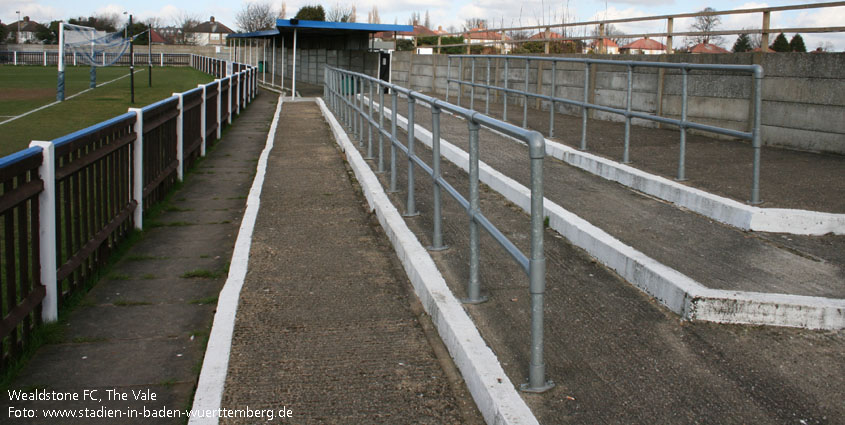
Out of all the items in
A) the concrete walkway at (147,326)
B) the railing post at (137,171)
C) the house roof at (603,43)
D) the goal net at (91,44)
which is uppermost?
the goal net at (91,44)

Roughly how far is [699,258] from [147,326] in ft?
11.8

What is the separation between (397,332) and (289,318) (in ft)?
2.20

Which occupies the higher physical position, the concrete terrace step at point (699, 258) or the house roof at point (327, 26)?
the house roof at point (327, 26)

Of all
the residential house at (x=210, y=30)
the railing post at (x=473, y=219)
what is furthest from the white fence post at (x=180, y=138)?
the residential house at (x=210, y=30)

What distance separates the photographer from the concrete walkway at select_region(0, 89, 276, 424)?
3.86m

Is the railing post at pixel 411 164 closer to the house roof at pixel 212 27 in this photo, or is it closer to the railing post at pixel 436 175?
the railing post at pixel 436 175

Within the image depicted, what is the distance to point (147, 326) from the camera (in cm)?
480

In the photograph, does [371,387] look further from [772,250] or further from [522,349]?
[772,250]

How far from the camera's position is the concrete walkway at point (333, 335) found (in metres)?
3.54

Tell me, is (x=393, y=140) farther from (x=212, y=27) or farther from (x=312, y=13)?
(x=212, y=27)

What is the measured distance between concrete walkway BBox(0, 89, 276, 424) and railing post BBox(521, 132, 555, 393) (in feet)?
5.37

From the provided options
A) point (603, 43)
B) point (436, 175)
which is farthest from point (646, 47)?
point (436, 175)

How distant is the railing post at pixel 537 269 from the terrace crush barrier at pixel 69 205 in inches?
100

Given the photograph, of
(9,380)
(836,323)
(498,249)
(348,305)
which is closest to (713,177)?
(498,249)
